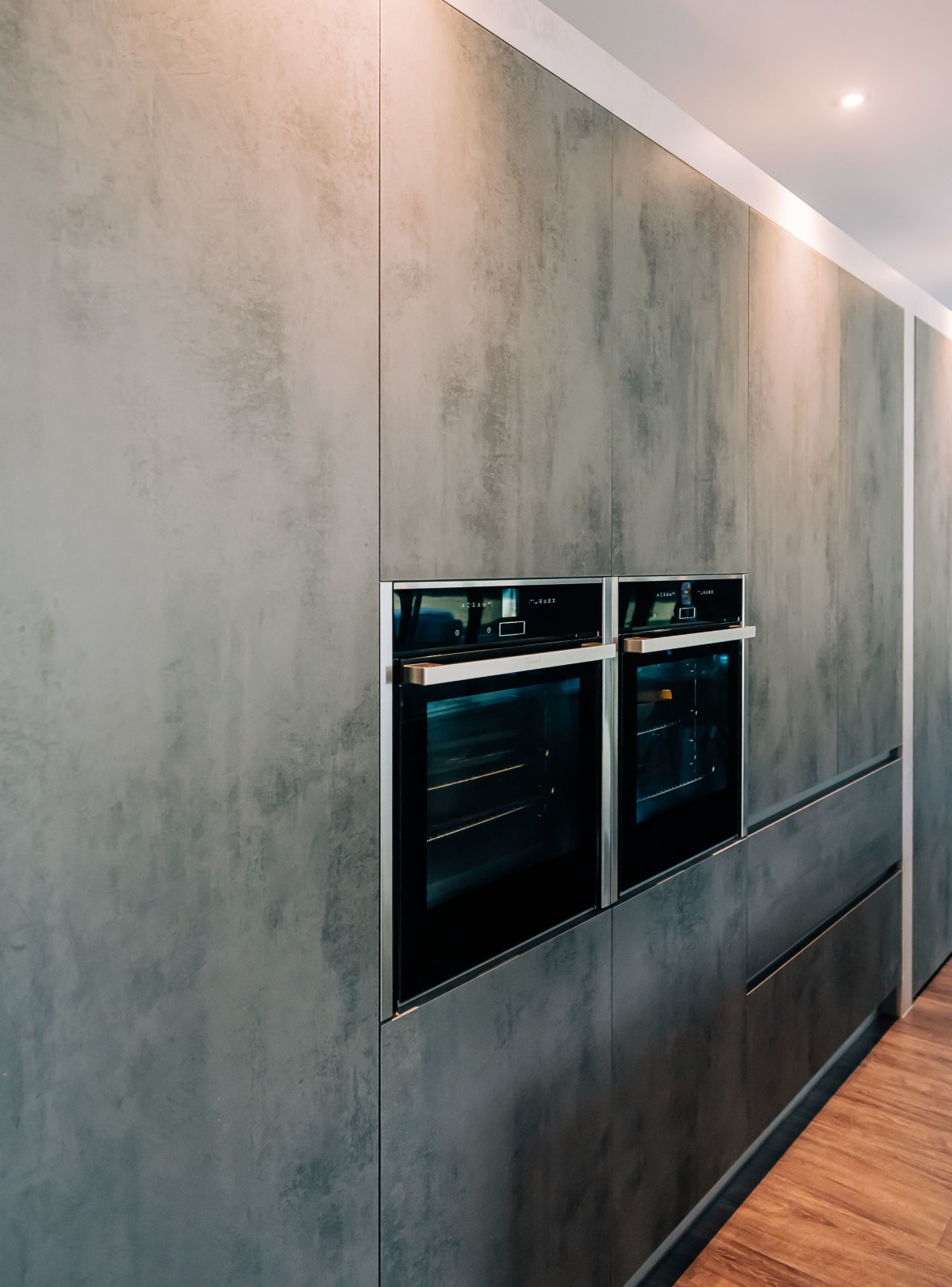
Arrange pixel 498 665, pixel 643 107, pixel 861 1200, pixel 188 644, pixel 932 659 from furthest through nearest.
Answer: pixel 932 659 → pixel 861 1200 → pixel 643 107 → pixel 498 665 → pixel 188 644

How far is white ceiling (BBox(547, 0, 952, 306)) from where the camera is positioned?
235 centimetres

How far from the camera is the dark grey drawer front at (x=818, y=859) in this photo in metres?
2.39

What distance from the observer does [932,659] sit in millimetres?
3549

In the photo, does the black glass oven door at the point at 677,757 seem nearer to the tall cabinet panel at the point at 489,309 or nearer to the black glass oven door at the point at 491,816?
the black glass oven door at the point at 491,816

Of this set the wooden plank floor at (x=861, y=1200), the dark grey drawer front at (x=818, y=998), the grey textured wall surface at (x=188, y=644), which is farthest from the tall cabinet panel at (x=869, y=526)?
the grey textured wall surface at (x=188, y=644)

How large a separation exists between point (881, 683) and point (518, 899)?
1.99 meters

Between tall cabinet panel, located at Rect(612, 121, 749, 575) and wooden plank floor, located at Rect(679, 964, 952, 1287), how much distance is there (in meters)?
1.59

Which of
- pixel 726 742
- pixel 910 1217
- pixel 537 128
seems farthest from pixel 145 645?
pixel 910 1217

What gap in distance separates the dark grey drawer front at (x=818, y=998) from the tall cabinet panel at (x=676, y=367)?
1.18 m

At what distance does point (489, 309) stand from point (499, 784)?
80 centimetres

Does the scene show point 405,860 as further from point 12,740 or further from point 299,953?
point 12,740

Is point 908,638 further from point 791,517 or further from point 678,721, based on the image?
point 678,721

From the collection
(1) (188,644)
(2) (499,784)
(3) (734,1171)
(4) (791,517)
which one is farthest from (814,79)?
(3) (734,1171)

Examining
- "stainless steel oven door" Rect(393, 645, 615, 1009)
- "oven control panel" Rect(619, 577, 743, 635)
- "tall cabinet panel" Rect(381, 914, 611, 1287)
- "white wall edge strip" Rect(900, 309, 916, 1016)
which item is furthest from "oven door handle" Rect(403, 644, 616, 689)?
"white wall edge strip" Rect(900, 309, 916, 1016)
